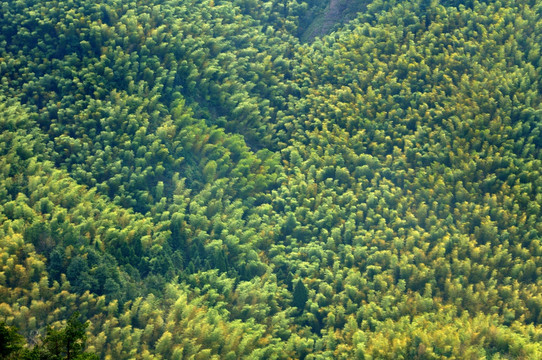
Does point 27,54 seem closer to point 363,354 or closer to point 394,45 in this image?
point 394,45

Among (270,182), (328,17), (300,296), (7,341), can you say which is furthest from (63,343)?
(328,17)

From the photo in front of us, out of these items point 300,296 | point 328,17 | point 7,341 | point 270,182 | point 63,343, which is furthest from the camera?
point 328,17

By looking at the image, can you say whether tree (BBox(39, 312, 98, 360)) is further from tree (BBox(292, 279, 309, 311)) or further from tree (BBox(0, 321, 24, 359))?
tree (BBox(292, 279, 309, 311))

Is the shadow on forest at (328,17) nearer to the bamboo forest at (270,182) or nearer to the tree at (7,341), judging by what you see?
the bamboo forest at (270,182)

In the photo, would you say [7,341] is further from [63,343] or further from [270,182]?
[270,182]

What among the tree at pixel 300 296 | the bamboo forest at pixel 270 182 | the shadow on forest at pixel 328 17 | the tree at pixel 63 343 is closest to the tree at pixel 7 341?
the tree at pixel 63 343

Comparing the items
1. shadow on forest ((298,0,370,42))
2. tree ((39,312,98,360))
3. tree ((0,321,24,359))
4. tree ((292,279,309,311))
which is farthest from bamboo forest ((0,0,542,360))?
shadow on forest ((298,0,370,42))

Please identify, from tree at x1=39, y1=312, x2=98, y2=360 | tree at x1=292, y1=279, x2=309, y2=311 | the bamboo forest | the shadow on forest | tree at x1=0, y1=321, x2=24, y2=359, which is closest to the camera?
tree at x1=0, y1=321, x2=24, y2=359

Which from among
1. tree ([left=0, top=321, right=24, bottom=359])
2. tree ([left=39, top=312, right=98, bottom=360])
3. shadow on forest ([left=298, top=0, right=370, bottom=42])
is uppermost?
shadow on forest ([left=298, top=0, right=370, bottom=42])
